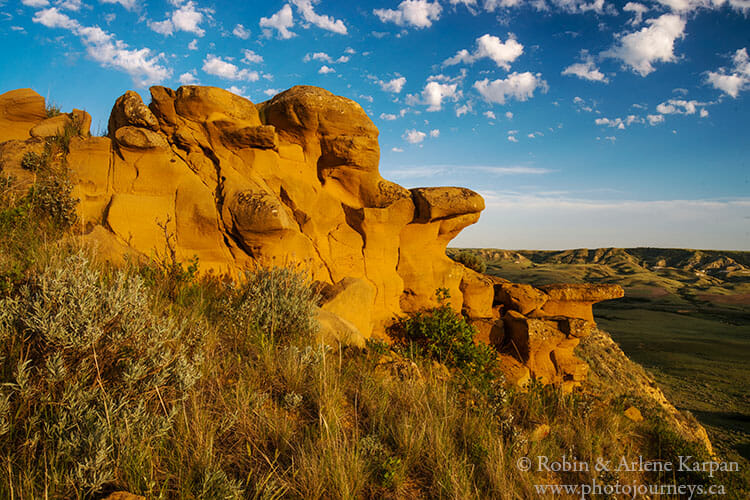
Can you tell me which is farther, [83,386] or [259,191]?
[259,191]

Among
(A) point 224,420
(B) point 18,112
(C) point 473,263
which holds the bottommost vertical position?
(A) point 224,420

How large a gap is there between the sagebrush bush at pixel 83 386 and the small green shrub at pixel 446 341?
4940 millimetres

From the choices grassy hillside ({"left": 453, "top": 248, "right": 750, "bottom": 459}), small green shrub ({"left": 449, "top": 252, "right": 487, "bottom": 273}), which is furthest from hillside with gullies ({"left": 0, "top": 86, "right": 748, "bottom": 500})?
grassy hillside ({"left": 453, "top": 248, "right": 750, "bottom": 459})

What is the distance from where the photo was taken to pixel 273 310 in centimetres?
450

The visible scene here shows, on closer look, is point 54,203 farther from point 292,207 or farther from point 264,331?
point 264,331

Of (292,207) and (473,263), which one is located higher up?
(292,207)

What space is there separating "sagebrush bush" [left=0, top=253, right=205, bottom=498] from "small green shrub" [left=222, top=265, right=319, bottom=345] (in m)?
1.24

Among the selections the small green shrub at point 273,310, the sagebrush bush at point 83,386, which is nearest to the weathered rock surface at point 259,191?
the small green shrub at point 273,310

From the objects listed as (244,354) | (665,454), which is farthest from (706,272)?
(244,354)

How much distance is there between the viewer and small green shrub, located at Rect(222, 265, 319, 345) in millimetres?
4309

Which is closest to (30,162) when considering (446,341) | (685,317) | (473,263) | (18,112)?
(18,112)

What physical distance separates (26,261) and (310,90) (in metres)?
6.14

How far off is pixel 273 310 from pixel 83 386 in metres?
2.19

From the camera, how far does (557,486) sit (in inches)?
117
